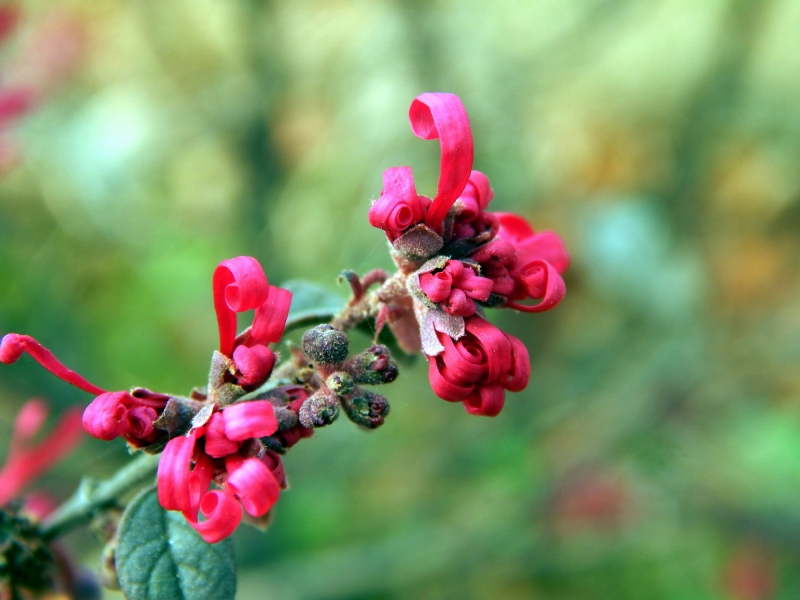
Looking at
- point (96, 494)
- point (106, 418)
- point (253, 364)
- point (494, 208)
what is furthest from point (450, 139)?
point (494, 208)

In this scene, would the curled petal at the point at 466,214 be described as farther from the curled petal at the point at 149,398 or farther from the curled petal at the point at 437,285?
the curled petal at the point at 149,398

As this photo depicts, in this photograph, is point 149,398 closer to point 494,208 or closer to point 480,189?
point 480,189

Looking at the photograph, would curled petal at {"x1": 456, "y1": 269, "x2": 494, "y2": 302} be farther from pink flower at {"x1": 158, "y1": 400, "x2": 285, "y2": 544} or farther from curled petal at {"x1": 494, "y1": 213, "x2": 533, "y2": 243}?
pink flower at {"x1": 158, "y1": 400, "x2": 285, "y2": 544}

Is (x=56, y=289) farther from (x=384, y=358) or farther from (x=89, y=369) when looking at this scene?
(x=384, y=358)

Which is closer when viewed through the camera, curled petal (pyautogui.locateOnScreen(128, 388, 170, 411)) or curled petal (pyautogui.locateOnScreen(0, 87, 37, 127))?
curled petal (pyautogui.locateOnScreen(128, 388, 170, 411))

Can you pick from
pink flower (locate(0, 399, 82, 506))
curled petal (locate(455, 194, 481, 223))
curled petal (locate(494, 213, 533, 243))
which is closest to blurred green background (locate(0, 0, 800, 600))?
pink flower (locate(0, 399, 82, 506))

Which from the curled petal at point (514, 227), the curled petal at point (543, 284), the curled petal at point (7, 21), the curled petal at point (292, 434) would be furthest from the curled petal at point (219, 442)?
the curled petal at point (7, 21)
